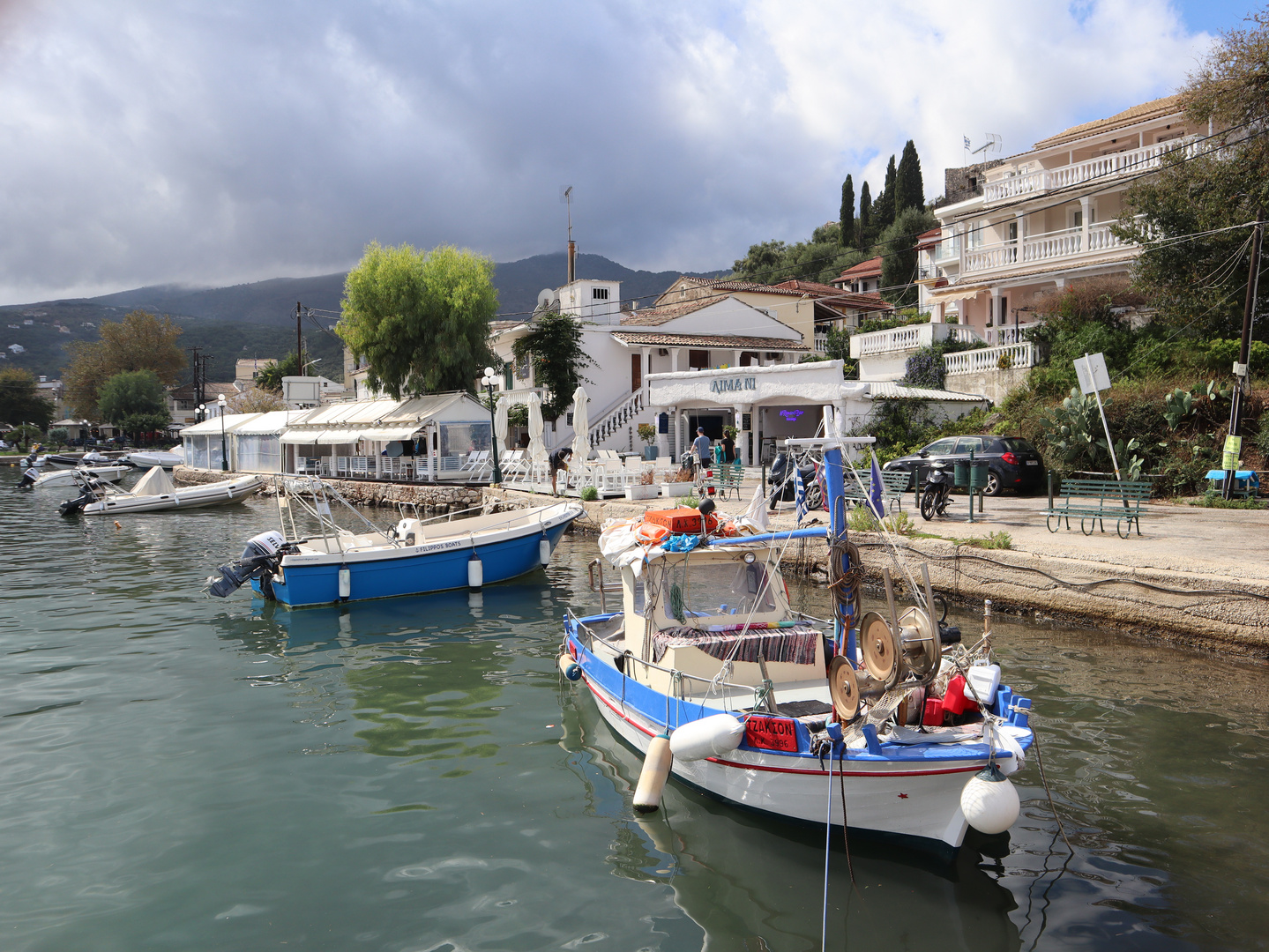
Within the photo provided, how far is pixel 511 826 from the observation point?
686cm

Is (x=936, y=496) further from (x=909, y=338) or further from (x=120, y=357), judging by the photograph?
(x=120, y=357)

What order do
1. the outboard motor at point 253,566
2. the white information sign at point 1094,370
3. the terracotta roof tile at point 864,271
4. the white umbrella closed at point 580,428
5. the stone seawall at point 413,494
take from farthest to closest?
the terracotta roof tile at point 864,271 → the stone seawall at point 413,494 → the white umbrella closed at point 580,428 → the white information sign at point 1094,370 → the outboard motor at point 253,566

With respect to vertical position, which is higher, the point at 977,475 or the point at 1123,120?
the point at 1123,120

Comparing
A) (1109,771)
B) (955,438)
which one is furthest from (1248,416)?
(1109,771)

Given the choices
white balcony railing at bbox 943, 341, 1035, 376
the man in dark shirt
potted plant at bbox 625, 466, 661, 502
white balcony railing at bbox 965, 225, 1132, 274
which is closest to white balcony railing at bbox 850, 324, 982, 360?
white balcony railing at bbox 943, 341, 1035, 376

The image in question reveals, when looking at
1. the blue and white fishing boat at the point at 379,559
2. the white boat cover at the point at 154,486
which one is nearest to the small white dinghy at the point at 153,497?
the white boat cover at the point at 154,486

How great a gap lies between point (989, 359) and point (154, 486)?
32961 mm

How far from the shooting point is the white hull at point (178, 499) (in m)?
32.2

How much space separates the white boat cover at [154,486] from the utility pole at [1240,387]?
36287 millimetres

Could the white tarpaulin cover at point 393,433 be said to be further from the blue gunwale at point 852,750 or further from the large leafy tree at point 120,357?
the large leafy tree at point 120,357

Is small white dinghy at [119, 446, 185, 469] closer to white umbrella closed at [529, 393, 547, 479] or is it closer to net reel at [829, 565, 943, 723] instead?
white umbrella closed at [529, 393, 547, 479]

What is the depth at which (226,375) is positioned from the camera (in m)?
178

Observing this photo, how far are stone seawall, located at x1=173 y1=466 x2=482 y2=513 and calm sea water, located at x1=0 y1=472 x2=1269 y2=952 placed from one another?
1716 cm

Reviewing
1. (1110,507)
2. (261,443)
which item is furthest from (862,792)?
(261,443)
